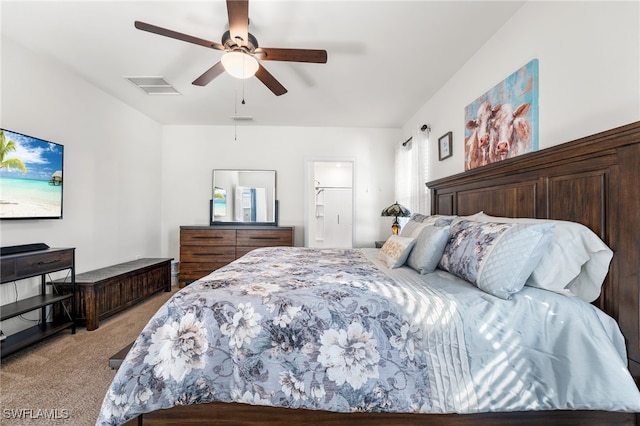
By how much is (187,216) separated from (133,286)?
171 cm

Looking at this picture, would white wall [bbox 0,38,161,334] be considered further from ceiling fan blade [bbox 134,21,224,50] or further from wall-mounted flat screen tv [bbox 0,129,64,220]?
ceiling fan blade [bbox 134,21,224,50]

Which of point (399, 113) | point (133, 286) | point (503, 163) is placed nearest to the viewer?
point (503, 163)

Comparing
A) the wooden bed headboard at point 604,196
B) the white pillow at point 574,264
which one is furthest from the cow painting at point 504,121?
the white pillow at point 574,264

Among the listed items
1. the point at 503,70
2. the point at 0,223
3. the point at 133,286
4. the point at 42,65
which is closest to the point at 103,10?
the point at 42,65

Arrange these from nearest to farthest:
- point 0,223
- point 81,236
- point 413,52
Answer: point 0,223, point 413,52, point 81,236

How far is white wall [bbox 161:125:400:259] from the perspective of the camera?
15.9 feet

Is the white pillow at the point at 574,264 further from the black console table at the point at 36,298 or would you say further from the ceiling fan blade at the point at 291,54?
the black console table at the point at 36,298

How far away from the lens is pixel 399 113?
163 inches

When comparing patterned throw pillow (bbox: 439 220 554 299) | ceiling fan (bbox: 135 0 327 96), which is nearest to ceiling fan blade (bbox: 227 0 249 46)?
ceiling fan (bbox: 135 0 327 96)

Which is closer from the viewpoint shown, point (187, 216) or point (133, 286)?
point (133, 286)

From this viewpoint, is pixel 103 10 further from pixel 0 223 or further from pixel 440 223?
pixel 440 223

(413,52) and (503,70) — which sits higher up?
(413,52)

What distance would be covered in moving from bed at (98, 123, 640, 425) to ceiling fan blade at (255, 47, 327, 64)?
5.45 ft

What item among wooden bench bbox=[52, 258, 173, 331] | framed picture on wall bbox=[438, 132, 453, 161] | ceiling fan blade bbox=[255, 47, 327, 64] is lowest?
wooden bench bbox=[52, 258, 173, 331]
